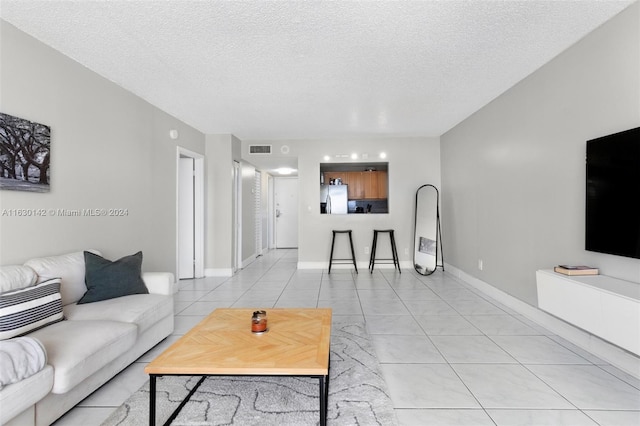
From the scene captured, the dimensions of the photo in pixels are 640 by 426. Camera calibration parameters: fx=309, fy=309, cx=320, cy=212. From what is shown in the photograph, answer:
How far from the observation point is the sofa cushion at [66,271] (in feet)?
7.39

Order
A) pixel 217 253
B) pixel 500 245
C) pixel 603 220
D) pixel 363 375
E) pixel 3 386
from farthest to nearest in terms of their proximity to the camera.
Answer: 1. pixel 217 253
2. pixel 500 245
3. pixel 603 220
4. pixel 363 375
5. pixel 3 386

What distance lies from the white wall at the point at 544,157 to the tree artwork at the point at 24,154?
4360 millimetres

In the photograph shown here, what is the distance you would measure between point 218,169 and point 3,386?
4.50 m

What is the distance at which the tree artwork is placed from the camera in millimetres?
2186

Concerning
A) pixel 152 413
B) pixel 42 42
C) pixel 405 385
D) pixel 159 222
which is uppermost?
pixel 42 42

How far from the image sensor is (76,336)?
180cm

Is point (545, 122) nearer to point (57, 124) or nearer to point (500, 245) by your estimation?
point (500, 245)

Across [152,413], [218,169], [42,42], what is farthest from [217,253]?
[152,413]

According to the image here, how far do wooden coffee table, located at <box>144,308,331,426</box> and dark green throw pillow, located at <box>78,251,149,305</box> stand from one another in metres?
0.98

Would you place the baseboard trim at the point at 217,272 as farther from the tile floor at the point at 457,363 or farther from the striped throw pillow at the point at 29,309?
the striped throw pillow at the point at 29,309

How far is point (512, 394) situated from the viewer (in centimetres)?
192

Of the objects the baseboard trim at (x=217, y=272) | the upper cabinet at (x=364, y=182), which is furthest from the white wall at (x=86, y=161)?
the upper cabinet at (x=364, y=182)

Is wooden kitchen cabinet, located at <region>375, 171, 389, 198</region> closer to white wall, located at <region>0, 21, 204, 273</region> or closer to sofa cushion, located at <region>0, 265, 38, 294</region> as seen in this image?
white wall, located at <region>0, 21, 204, 273</region>

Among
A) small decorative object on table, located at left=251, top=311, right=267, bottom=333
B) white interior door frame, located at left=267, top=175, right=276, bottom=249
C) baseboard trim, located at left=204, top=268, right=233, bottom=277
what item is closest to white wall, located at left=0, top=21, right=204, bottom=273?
baseboard trim, located at left=204, top=268, right=233, bottom=277
